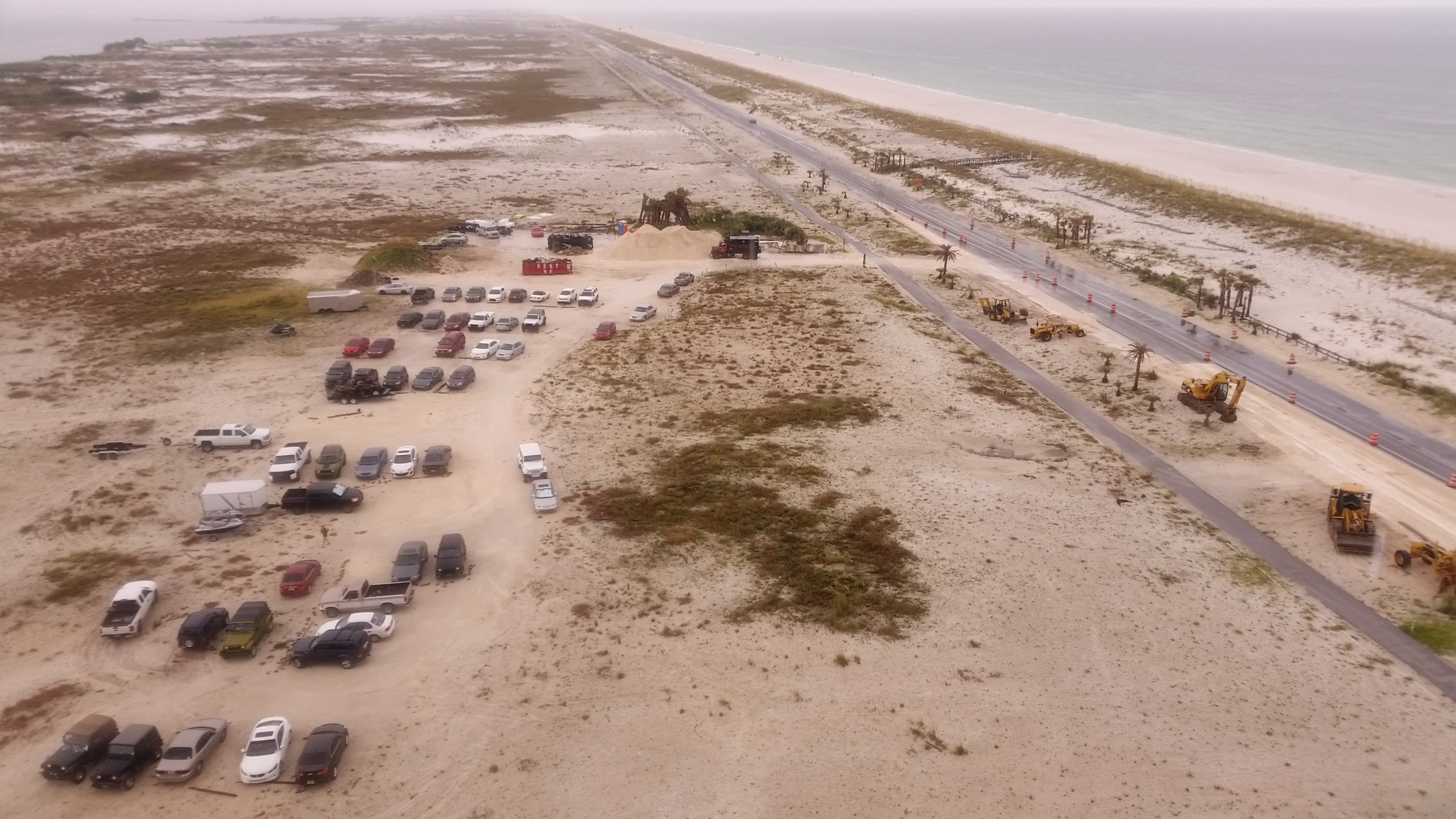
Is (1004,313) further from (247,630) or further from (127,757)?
(127,757)

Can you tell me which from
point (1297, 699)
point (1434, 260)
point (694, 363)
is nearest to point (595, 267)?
point (694, 363)

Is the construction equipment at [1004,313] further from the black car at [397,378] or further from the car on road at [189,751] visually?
the car on road at [189,751]

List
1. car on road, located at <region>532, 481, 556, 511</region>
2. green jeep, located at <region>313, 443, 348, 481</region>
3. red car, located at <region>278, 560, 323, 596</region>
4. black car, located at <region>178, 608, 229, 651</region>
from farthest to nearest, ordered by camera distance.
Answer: green jeep, located at <region>313, 443, 348, 481</region> → car on road, located at <region>532, 481, 556, 511</region> → red car, located at <region>278, 560, 323, 596</region> → black car, located at <region>178, 608, 229, 651</region>

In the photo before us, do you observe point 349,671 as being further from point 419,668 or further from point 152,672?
point 152,672

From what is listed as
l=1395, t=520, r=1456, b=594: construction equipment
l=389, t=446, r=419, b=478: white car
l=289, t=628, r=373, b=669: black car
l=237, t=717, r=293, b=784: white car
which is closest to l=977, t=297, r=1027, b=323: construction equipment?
l=1395, t=520, r=1456, b=594: construction equipment

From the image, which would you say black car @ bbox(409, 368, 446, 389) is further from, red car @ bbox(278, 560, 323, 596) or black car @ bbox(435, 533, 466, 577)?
red car @ bbox(278, 560, 323, 596)

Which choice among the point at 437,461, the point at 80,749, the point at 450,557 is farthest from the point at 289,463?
the point at 80,749
